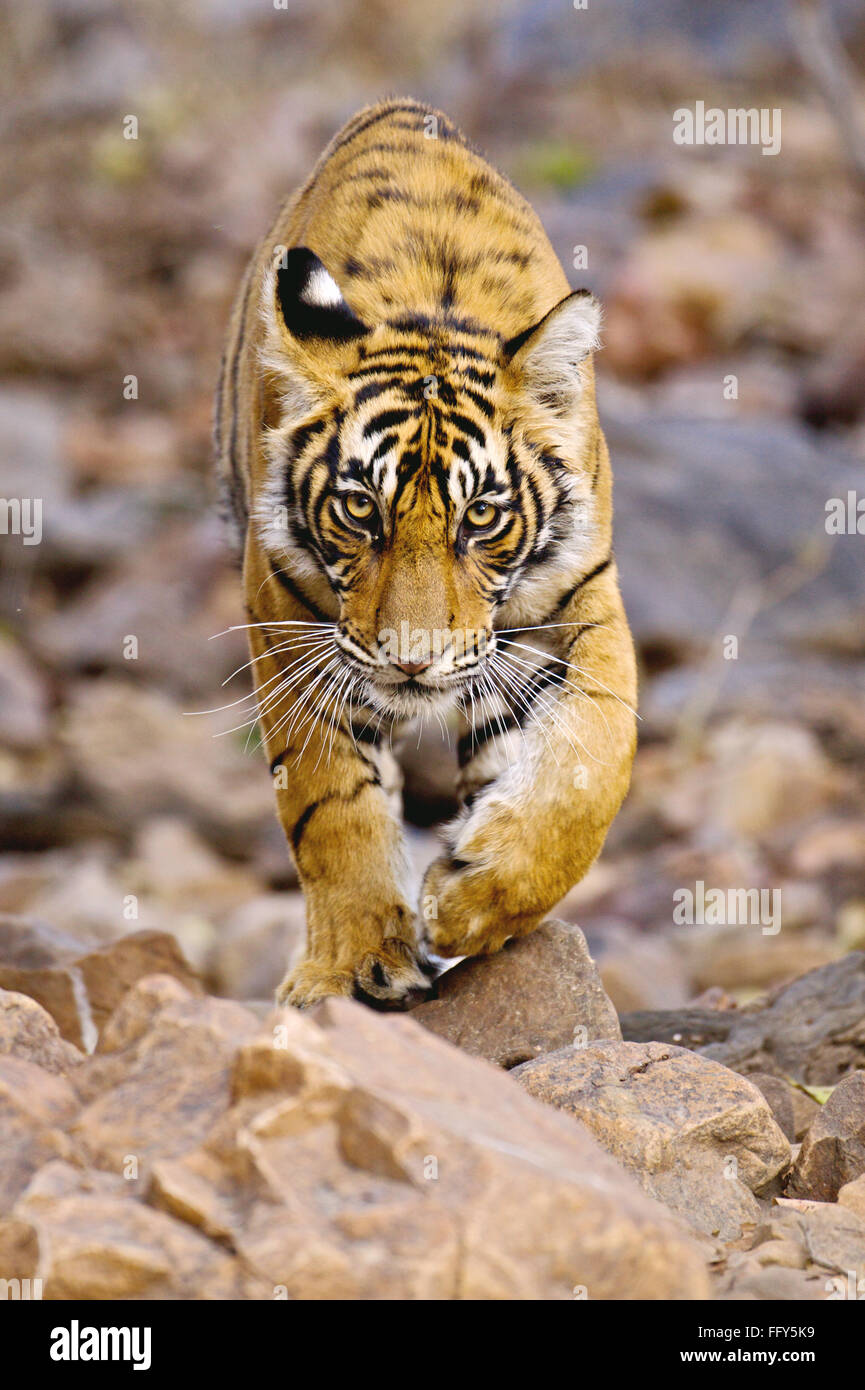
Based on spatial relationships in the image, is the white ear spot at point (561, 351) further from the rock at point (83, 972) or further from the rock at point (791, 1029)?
the rock at point (83, 972)

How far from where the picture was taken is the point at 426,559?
13.1ft

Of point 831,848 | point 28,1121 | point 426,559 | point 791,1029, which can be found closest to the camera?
point 28,1121

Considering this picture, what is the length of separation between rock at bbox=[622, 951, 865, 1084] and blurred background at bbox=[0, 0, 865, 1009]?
1.13 metres

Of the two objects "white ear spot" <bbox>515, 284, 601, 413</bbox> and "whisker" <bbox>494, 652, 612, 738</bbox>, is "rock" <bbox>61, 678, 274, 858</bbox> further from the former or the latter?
"white ear spot" <bbox>515, 284, 601, 413</bbox>

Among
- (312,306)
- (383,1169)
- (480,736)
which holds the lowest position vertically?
(383,1169)

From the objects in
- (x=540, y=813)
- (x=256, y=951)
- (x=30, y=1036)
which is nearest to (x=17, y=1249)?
(x=30, y=1036)

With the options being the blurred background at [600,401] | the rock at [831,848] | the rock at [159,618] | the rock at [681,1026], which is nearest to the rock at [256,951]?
the blurred background at [600,401]

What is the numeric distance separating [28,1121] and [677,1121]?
53.6 inches

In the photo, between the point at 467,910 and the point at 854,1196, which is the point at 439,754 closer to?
the point at 467,910

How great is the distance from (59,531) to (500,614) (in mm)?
10534

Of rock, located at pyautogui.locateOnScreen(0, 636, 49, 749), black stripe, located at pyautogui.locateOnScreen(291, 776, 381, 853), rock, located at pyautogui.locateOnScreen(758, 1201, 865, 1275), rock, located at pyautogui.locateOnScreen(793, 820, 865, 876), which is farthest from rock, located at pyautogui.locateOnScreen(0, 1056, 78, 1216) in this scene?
rock, located at pyautogui.locateOnScreen(0, 636, 49, 749)

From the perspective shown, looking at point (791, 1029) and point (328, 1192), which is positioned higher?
point (791, 1029)

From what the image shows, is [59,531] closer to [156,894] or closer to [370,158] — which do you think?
[156,894]

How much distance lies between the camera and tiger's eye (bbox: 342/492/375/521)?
13.6 ft
